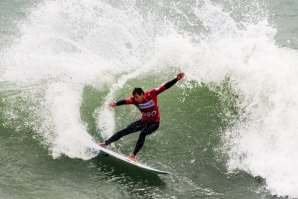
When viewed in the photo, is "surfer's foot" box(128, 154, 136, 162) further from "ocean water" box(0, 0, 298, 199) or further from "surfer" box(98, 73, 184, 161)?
"ocean water" box(0, 0, 298, 199)

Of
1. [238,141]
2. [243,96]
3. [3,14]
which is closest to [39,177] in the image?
[238,141]

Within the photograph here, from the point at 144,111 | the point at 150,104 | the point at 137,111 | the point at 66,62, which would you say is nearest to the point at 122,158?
the point at 144,111

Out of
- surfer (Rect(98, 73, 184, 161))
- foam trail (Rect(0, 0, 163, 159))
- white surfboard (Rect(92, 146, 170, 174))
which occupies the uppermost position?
foam trail (Rect(0, 0, 163, 159))

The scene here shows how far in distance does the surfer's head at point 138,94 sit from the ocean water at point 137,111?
1133 millimetres

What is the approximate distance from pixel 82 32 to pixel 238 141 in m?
6.03

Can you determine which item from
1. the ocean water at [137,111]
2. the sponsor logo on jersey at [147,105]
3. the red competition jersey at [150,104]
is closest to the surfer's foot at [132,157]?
the ocean water at [137,111]

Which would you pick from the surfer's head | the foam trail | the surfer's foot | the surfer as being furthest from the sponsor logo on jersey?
the foam trail

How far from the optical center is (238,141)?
8.70 meters

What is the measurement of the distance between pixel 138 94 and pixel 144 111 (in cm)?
46

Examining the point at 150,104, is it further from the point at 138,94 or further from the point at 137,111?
the point at 137,111

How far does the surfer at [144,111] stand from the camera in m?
7.89

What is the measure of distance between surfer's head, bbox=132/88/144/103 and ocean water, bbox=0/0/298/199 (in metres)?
1.13

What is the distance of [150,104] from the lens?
26.2 feet

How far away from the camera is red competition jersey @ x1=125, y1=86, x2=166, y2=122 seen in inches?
313
